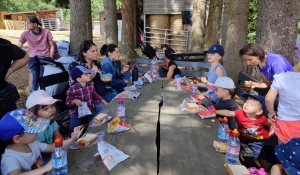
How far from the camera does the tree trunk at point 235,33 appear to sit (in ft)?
19.6

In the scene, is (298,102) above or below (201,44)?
below

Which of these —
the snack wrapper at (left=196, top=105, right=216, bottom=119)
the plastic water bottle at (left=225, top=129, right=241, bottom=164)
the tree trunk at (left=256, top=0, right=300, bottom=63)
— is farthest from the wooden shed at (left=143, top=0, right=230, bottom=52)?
the plastic water bottle at (left=225, top=129, right=241, bottom=164)

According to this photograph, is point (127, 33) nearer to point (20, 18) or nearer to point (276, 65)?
point (276, 65)

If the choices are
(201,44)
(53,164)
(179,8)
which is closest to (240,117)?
(53,164)

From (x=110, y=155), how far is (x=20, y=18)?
35709 millimetres

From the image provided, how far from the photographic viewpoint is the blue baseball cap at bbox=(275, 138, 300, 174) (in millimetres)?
1589

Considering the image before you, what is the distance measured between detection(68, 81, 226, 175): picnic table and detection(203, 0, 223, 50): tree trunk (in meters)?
6.31

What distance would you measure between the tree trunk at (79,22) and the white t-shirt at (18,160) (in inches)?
138

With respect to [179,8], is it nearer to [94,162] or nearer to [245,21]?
[245,21]

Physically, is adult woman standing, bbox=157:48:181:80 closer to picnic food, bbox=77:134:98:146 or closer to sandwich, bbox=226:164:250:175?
picnic food, bbox=77:134:98:146

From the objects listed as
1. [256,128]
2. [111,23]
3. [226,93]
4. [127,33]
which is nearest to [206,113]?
[226,93]

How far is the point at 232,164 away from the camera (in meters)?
1.79

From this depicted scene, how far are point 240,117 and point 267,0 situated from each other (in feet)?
7.48

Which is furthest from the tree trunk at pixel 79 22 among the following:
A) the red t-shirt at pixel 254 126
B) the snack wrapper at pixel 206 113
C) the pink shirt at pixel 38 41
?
the red t-shirt at pixel 254 126
